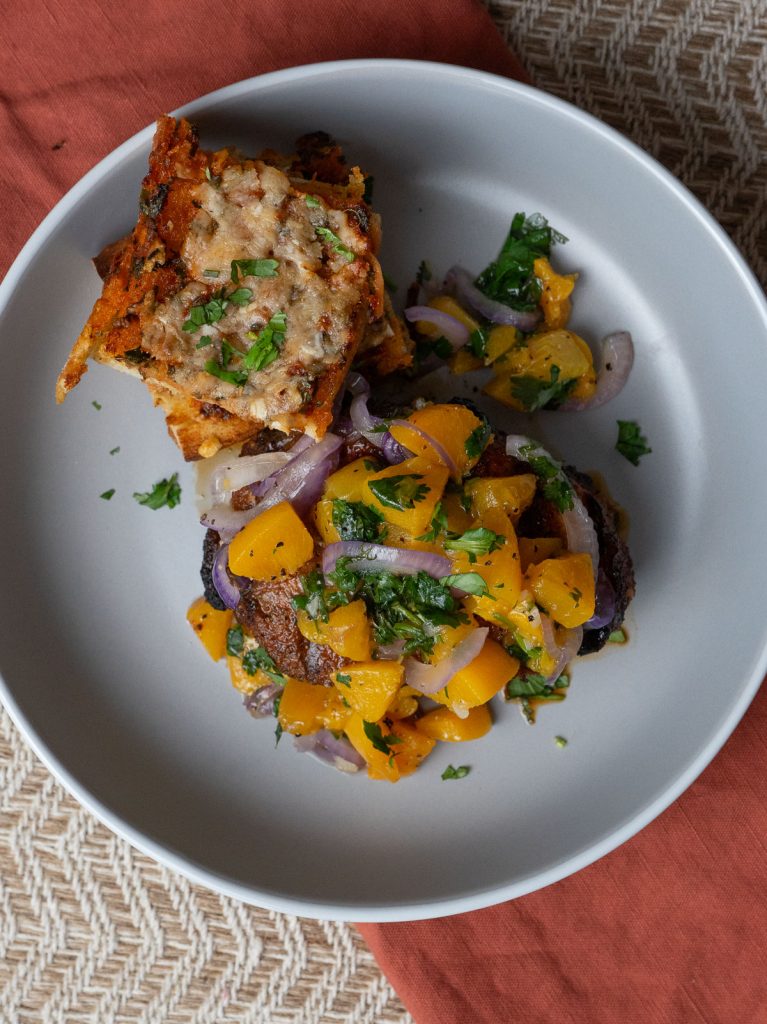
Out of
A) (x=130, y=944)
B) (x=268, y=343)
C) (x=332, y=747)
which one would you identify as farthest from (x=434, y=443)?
(x=130, y=944)

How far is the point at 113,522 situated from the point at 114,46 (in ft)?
6.88

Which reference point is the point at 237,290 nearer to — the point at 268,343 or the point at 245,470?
the point at 268,343

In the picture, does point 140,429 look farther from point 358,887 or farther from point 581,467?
point 358,887

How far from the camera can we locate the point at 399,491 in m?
3.13

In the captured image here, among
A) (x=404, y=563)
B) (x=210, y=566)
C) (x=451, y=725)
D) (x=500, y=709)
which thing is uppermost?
(x=404, y=563)

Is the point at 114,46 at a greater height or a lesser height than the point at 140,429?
greater

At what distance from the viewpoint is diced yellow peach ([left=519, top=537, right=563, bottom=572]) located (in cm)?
335

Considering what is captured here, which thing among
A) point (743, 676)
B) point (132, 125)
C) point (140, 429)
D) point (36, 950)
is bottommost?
point (36, 950)

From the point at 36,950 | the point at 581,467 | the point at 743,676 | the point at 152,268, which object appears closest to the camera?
the point at 152,268

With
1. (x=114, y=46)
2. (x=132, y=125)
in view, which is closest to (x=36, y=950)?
(x=132, y=125)

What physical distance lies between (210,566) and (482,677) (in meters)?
1.22

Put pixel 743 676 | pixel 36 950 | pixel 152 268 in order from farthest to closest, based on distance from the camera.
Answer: pixel 36 950, pixel 743 676, pixel 152 268

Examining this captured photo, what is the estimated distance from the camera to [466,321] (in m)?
3.82

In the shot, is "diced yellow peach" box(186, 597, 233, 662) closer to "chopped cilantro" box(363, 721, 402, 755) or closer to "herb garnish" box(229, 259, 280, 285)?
"chopped cilantro" box(363, 721, 402, 755)
